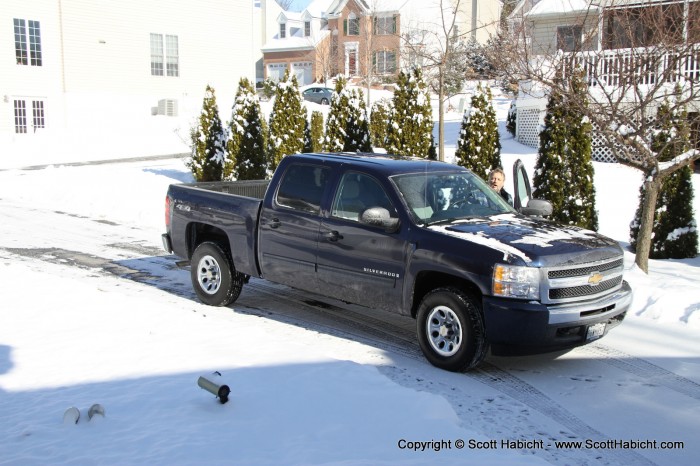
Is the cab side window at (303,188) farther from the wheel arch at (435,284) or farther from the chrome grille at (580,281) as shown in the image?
the chrome grille at (580,281)

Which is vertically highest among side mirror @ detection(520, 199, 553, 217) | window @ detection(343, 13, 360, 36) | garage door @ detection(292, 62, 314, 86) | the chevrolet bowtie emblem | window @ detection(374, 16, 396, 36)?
window @ detection(343, 13, 360, 36)

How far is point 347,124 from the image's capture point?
16.9 metres

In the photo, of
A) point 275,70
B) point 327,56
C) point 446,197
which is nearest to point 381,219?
point 446,197

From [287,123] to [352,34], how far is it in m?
39.1

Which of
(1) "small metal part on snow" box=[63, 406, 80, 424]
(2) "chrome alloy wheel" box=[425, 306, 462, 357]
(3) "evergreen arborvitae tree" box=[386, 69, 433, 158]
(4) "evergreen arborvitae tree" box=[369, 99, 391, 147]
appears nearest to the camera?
(1) "small metal part on snow" box=[63, 406, 80, 424]

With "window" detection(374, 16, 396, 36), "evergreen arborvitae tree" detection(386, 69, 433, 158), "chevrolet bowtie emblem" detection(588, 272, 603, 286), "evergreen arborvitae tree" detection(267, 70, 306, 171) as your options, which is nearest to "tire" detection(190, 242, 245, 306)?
"chevrolet bowtie emblem" detection(588, 272, 603, 286)

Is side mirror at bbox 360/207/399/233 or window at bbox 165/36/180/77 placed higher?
window at bbox 165/36/180/77

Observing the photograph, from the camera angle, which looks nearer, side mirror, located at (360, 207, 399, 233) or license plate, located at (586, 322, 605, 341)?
license plate, located at (586, 322, 605, 341)

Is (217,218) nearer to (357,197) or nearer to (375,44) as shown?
(357,197)

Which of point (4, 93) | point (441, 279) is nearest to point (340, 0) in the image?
point (4, 93)

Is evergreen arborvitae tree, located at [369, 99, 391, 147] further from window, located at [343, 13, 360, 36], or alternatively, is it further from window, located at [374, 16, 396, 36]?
window, located at [343, 13, 360, 36]

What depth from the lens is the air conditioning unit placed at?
39188 millimetres

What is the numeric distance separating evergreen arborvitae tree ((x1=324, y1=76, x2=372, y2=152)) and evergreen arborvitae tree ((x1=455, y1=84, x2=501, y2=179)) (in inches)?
110

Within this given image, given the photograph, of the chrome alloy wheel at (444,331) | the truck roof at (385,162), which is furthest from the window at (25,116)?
the chrome alloy wheel at (444,331)
